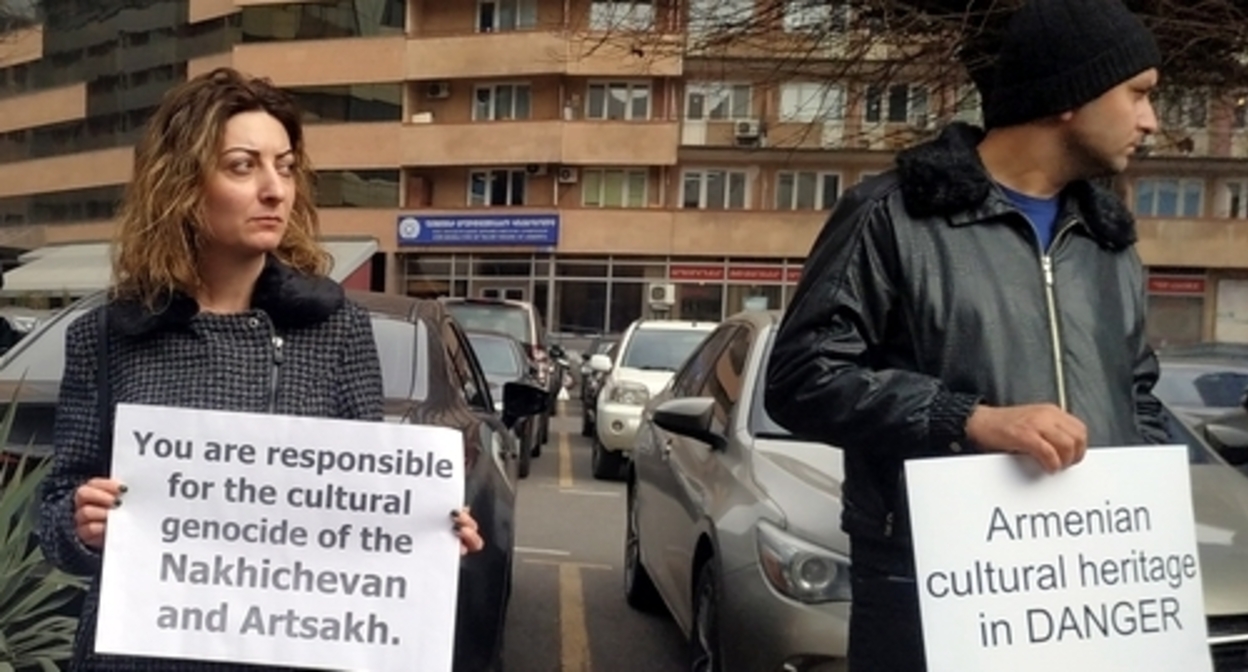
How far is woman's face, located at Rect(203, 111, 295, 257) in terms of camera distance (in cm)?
204

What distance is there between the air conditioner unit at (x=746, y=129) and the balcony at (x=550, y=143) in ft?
6.13

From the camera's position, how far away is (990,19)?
746 cm

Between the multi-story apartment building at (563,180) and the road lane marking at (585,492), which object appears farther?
the multi-story apartment building at (563,180)

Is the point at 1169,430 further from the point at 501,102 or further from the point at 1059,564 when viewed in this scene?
the point at 501,102

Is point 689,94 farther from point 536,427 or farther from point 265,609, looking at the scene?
point 265,609

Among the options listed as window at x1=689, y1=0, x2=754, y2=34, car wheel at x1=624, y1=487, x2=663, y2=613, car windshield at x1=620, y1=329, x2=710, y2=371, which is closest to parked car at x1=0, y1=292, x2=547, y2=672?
car wheel at x1=624, y1=487, x2=663, y2=613

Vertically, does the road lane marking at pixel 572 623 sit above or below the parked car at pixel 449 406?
below

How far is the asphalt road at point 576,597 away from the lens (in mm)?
5516

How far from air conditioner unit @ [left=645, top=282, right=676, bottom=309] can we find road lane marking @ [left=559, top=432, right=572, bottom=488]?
19.6 meters

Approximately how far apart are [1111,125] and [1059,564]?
76cm

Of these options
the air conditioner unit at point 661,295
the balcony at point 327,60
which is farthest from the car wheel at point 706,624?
the balcony at point 327,60

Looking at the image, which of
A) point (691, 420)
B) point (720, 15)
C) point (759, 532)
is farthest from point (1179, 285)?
point (759, 532)

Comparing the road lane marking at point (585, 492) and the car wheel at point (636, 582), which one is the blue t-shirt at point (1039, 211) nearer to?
the car wheel at point (636, 582)

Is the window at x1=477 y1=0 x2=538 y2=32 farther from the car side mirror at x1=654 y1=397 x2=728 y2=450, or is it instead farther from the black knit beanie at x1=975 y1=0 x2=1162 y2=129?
the black knit beanie at x1=975 y1=0 x2=1162 y2=129
